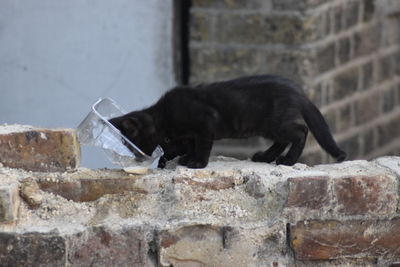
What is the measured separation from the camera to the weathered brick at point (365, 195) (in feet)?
8.94

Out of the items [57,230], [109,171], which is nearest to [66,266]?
[57,230]

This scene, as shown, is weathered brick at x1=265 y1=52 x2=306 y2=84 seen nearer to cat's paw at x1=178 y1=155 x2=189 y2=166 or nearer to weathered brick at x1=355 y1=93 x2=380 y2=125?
weathered brick at x1=355 y1=93 x2=380 y2=125

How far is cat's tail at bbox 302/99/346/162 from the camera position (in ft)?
12.9

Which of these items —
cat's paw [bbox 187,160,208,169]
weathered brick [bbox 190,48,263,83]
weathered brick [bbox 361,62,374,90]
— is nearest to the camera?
cat's paw [bbox 187,160,208,169]

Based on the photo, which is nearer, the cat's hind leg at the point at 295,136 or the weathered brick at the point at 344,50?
the cat's hind leg at the point at 295,136

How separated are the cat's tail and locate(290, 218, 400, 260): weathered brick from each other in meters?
1.22

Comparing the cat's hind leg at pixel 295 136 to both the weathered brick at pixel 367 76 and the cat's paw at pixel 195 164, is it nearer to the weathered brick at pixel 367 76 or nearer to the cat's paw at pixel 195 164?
the cat's paw at pixel 195 164

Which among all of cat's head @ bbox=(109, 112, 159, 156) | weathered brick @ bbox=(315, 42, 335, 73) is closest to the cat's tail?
cat's head @ bbox=(109, 112, 159, 156)

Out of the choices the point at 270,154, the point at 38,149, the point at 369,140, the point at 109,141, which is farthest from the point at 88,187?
the point at 369,140

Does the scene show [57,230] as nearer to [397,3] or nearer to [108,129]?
[108,129]

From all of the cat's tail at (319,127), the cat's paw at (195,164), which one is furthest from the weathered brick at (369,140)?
the cat's paw at (195,164)

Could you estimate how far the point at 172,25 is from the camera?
5789 mm

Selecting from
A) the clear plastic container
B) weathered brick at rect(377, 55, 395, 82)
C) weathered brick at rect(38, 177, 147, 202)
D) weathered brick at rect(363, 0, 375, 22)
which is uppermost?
weathered brick at rect(38, 177, 147, 202)

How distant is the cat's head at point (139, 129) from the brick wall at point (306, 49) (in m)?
1.90
